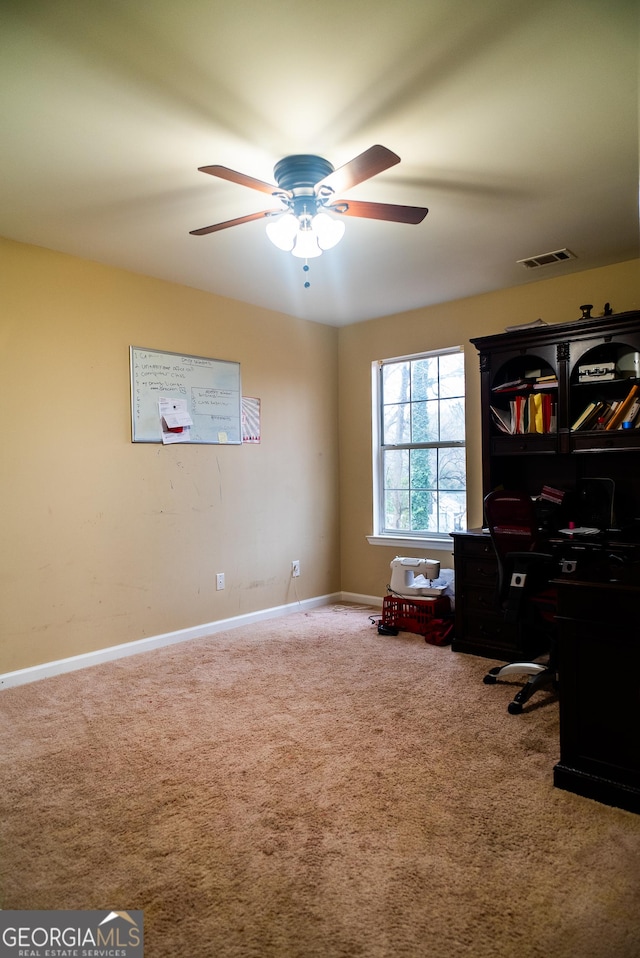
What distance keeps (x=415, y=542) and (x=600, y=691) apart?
2769mm

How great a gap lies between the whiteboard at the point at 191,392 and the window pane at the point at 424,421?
4.84 feet

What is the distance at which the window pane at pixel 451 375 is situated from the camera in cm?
454

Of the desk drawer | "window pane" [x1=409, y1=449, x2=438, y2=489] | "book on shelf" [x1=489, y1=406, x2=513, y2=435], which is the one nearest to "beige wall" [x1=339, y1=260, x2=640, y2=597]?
"window pane" [x1=409, y1=449, x2=438, y2=489]

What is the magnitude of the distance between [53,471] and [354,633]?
2307mm

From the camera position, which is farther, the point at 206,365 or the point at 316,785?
the point at 206,365

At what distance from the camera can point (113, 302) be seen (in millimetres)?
3695

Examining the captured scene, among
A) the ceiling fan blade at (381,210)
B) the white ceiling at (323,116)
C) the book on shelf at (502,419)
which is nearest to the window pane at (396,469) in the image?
the book on shelf at (502,419)

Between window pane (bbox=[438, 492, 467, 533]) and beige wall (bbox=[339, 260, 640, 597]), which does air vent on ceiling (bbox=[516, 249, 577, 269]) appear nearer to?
beige wall (bbox=[339, 260, 640, 597])

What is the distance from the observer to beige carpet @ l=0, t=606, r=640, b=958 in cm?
146

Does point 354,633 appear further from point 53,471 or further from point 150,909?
point 150,909

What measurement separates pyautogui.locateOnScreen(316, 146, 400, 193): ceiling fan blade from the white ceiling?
0.79ft

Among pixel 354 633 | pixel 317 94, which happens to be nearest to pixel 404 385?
pixel 354 633

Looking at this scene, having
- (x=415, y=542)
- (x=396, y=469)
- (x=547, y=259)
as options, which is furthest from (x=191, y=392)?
(x=547, y=259)

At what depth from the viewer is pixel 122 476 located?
3738 mm
